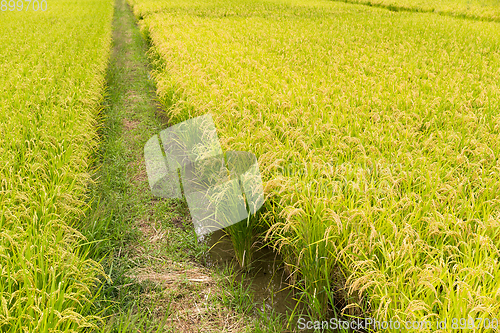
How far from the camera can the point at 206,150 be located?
2.91m

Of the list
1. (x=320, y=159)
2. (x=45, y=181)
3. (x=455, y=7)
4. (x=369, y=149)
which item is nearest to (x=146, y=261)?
(x=45, y=181)

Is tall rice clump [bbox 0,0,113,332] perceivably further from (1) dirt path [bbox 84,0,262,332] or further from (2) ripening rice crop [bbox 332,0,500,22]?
(2) ripening rice crop [bbox 332,0,500,22]

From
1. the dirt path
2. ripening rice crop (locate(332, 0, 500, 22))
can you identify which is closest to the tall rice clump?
the dirt path

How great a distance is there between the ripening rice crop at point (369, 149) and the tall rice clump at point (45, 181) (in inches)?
42.4

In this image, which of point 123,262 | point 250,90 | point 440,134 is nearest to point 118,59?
point 250,90

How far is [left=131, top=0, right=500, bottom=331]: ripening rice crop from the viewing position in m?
1.54

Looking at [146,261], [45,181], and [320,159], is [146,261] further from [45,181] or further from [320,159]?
[320,159]

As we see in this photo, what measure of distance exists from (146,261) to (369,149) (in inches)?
72.5

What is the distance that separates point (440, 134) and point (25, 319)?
297 cm

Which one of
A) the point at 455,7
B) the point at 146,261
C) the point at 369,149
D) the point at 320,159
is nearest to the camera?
the point at 320,159

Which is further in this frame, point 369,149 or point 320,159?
point 369,149

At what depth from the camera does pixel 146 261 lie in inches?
94.2

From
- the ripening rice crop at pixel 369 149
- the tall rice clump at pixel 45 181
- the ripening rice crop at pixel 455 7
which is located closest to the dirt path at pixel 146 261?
the tall rice clump at pixel 45 181

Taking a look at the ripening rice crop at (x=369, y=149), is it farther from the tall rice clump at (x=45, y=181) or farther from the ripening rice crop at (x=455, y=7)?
the ripening rice crop at (x=455, y=7)
